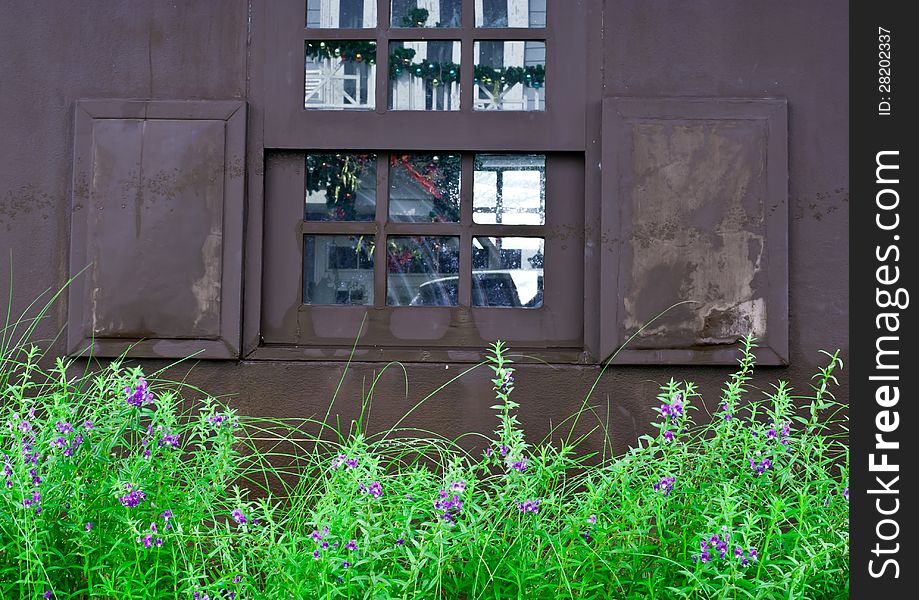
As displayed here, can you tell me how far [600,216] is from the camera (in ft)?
11.6

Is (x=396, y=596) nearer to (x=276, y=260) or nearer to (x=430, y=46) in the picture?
(x=276, y=260)

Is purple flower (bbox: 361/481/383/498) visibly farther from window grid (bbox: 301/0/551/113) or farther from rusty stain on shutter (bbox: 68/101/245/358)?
window grid (bbox: 301/0/551/113)

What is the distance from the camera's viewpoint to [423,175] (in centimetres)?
371

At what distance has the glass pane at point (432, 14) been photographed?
3.70 metres

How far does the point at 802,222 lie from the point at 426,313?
157cm

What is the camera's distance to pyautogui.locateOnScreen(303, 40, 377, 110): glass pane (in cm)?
370

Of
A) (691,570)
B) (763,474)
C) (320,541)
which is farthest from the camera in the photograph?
(763,474)

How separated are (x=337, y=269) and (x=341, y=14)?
3.54ft

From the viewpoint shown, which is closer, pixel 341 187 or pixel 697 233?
pixel 697 233

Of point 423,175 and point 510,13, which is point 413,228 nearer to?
point 423,175

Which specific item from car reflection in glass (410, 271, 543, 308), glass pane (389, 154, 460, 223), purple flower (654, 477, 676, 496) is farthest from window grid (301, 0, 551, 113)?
purple flower (654, 477, 676, 496)

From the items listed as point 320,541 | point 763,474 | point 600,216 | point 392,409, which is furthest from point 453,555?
point 600,216

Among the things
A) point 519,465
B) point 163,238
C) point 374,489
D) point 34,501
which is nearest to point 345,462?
point 374,489

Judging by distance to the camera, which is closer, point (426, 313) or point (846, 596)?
point (846, 596)
